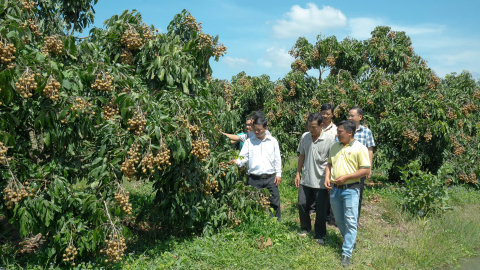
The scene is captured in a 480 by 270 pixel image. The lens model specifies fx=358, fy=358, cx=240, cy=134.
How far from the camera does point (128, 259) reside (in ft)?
12.5

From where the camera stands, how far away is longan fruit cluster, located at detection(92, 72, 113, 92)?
343 cm

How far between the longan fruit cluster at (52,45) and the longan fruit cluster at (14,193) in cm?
136

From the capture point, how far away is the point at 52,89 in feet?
9.73

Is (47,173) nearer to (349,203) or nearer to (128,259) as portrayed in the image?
(128,259)

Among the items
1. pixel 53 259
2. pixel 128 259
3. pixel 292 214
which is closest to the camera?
pixel 53 259

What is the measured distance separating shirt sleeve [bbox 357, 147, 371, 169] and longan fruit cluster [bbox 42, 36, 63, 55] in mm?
3309

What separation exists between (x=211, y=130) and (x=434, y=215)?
12.1ft

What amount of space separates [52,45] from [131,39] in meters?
0.86

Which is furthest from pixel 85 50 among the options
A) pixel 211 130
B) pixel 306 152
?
pixel 306 152

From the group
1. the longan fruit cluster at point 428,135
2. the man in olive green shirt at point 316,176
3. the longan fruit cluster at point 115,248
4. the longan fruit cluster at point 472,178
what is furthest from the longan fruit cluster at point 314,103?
the longan fruit cluster at point 115,248

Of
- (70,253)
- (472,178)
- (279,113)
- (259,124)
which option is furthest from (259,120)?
(472,178)

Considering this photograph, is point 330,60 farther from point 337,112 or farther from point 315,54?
point 337,112

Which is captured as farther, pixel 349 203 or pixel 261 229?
pixel 261 229

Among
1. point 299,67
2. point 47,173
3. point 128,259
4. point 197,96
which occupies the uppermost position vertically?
point 299,67
